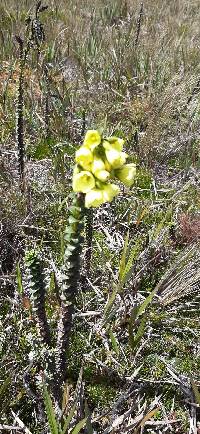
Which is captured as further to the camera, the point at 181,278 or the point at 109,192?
the point at 181,278

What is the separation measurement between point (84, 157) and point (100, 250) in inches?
52.7

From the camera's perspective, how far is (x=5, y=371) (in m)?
1.69

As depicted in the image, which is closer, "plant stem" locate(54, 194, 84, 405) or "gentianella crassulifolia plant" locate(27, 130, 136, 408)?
"gentianella crassulifolia plant" locate(27, 130, 136, 408)

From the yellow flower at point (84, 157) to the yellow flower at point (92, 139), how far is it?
18 mm

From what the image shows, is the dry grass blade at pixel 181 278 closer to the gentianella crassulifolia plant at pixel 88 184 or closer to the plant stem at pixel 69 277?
the plant stem at pixel 69 277

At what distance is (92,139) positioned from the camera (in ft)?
3.44

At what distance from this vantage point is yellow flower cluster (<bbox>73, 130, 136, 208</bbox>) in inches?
40.2

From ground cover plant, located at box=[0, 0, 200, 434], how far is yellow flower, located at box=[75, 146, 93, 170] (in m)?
0.01

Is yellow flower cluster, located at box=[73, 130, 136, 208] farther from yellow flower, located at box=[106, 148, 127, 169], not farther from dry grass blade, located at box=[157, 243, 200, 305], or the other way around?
dry grass blade, located at box=[157, 243, 200, 305]

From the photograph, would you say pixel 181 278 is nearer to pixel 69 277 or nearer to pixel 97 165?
pixel 69 277

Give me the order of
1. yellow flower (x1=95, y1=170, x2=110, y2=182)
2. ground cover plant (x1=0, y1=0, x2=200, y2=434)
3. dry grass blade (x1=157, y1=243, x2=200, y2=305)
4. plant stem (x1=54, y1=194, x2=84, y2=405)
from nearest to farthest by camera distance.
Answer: yellow flower (x1=95, y1=170, x2=110, y2=182) → plant stem (x1=54, y1=194, x2=84, y2=405) → ground cover plant (x1=0, y1=0, x2=200, y2=434) → dry grass blade (x1=157, y1=243, x2=200, y2=305)

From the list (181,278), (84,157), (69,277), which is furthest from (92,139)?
(181,278)

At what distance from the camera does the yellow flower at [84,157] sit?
1.02 meters

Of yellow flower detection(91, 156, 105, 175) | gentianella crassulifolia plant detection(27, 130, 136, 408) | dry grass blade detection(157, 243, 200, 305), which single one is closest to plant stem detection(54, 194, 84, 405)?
gentianella crassulifolia plant detection(27, 130, 136, 408)
